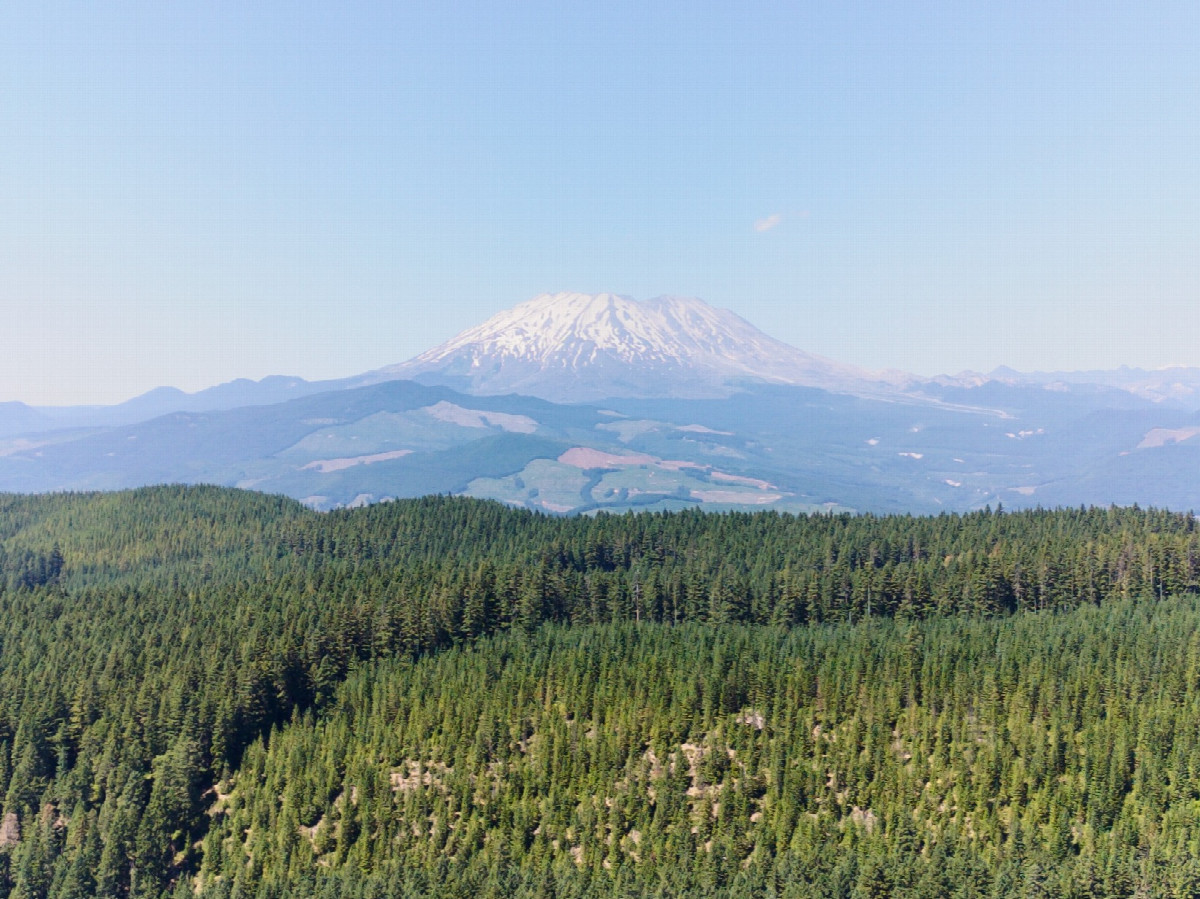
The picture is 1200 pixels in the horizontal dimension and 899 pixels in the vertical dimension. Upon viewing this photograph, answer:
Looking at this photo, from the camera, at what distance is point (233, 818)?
117875 millimetres

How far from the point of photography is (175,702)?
129625mm

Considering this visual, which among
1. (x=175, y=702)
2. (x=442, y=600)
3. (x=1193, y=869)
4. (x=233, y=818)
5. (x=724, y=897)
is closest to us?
(x=1193, y=869)

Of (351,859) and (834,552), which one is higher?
(834,552)

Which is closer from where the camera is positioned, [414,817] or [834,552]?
[414,817]

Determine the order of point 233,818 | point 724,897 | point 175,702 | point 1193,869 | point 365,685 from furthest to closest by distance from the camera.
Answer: point 365,685 < point 175,702 < point 233,818 < point 724,897 < point 1193,869

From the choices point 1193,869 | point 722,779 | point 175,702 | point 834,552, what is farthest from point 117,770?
point 834,552

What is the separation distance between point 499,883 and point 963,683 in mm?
59208

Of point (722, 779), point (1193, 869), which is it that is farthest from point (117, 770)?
point (1193, 869)

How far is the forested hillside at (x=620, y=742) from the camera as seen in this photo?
3989 inches

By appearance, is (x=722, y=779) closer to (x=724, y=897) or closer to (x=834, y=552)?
(x=724, y=897)

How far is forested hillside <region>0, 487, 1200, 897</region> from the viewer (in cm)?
10131

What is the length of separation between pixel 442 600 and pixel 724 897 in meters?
77.6

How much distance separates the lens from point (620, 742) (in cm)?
11981

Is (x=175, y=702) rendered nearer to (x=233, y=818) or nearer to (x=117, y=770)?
(x=117, y=770)
